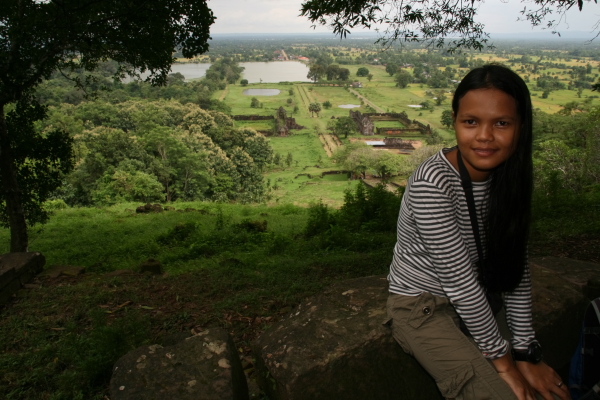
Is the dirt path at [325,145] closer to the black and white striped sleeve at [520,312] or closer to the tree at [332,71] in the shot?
the black and white striped sleeve at [520,312]

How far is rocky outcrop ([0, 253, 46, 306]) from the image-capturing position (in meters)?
4.40

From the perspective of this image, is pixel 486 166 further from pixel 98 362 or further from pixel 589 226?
pixel 589 226

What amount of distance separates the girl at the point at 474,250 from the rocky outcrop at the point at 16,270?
445 cm

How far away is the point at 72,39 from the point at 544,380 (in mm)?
5913

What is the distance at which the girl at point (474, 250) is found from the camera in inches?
65.7

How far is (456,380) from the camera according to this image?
5.43 feet

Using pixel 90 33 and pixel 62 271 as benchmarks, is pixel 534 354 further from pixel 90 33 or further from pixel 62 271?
pixel 90 33

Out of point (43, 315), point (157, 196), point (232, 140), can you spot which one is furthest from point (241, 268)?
point (232, 140)

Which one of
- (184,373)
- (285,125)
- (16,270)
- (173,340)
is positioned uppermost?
(184,373)

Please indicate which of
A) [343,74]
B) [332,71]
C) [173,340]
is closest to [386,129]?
[343,74]

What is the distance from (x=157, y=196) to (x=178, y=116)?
50.2ft

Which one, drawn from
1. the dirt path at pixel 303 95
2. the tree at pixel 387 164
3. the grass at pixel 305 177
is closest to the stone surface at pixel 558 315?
the grass at pixel 305 177

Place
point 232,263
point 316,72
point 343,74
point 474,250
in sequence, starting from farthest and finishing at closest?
point 316,72 → point 343,74 → point 232,263 → point 474,250

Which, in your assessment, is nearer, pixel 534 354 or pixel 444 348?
pixel 444 348
